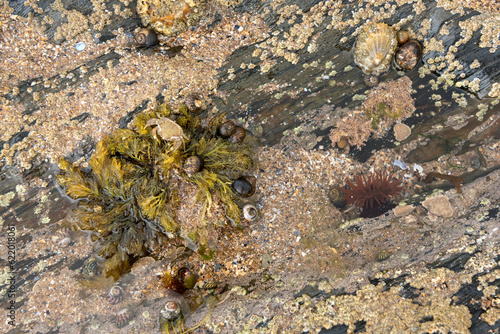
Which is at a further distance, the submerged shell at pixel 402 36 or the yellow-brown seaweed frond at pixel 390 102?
the yellow-brown seaweed frond at pixel 390 102

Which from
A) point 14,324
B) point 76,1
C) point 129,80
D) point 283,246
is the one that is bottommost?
point 283,246

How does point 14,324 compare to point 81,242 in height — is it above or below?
below

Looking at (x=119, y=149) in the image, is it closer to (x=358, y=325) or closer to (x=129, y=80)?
(x=129, y=80)

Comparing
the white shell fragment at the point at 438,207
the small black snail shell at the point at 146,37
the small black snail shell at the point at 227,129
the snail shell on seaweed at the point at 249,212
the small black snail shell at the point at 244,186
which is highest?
the small black snail shell at the point at 146,37

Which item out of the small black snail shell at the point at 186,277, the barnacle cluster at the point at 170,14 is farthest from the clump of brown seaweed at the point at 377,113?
the small black snail shell at the point at 186,277

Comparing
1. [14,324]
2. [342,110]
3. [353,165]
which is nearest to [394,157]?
[353,165]

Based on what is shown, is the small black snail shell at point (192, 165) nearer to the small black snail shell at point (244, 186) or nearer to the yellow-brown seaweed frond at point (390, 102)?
the small black snail shell at point (244, 186)

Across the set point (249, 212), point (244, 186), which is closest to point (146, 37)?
point (244, 186)
